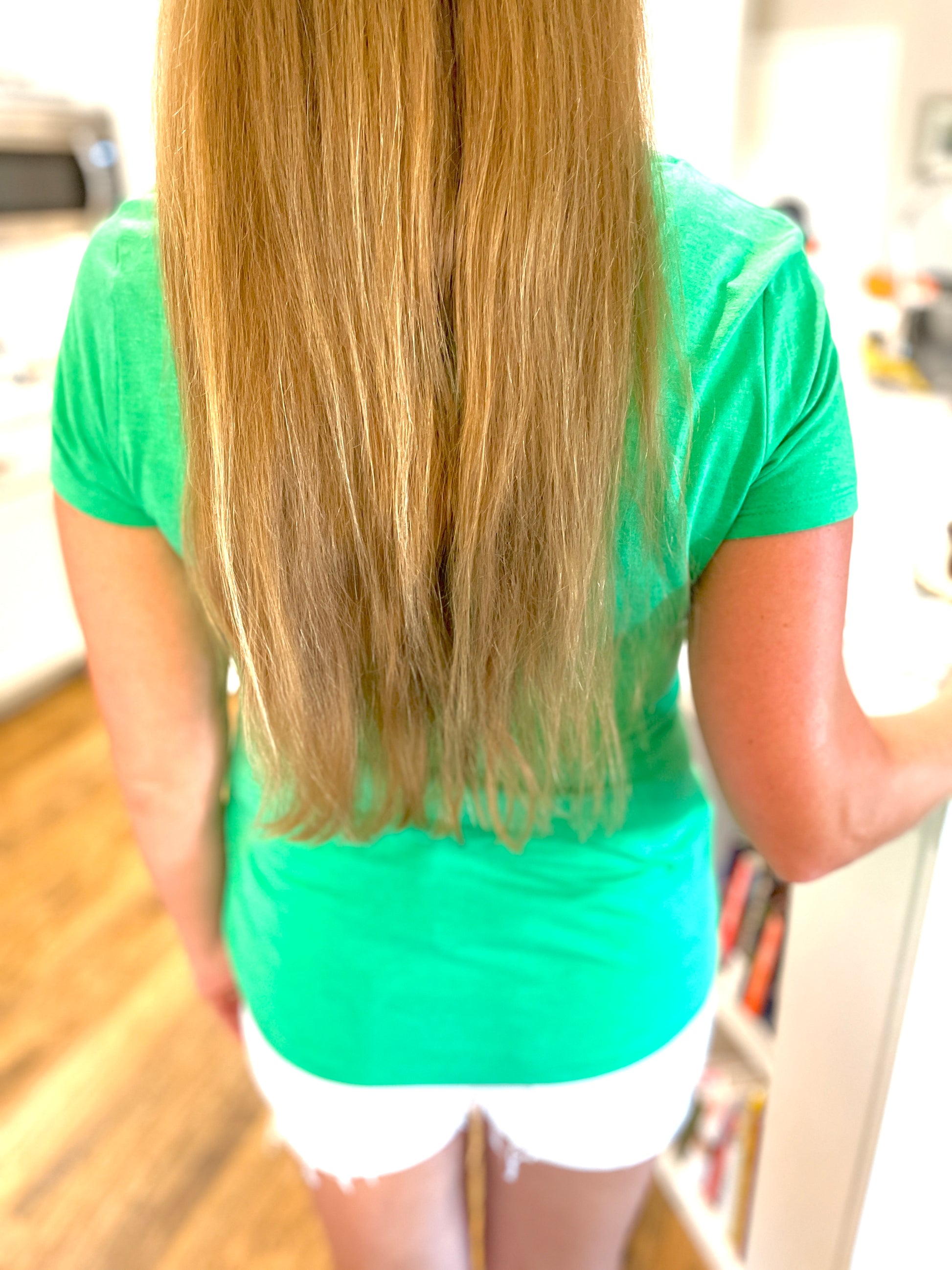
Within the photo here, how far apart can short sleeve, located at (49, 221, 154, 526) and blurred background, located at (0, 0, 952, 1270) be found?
11.2 inches

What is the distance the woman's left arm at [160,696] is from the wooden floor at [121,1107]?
32.9 inches

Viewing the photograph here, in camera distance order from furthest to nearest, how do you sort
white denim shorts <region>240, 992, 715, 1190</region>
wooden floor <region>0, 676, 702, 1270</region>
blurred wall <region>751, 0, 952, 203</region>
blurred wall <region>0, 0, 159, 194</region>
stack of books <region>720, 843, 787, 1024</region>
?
blurred wall <region>0, 0, 159, 194</region>, blurred wall <region>751, 0, 952, 203</region>, wooden floor <region>0, 676, 702, 1270</region>, stack of books <region>720, 843, 787, 1024</region>, white denim shorts <region>240, 992, 715, 1190</region>

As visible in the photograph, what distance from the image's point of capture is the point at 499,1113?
708 mm

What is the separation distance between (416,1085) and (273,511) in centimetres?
46

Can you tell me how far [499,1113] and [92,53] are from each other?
9.73 feet

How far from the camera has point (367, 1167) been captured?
2.29 feet

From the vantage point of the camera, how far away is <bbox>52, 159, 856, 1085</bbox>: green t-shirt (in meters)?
0.43

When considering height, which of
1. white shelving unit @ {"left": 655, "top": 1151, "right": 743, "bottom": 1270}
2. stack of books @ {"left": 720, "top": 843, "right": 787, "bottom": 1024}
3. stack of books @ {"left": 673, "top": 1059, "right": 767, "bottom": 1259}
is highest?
stack of books @ {"left": 720, "top": 843, "right": 787, "bottom": 1024}

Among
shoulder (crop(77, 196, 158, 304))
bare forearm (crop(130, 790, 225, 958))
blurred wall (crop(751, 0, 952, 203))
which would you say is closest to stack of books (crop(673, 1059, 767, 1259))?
bare forearm (crop(130, 790, 225, 958))

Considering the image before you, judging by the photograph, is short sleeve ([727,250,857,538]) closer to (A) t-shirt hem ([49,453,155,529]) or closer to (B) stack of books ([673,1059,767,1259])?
(A) t-shirt hem ([49,453,155,529])

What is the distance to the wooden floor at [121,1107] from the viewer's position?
132cm

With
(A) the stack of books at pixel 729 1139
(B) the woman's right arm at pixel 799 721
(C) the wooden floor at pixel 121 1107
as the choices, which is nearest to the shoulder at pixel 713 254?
(B) the woman's right arm at pixel 799 721

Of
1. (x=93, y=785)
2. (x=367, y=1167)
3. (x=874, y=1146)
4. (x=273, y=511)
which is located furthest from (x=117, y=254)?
(x=93, y=785)

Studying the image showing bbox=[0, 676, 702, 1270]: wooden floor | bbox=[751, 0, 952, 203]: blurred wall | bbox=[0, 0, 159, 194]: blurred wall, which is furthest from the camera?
bbox=[0, 0, 159, 194]: blurred wall
